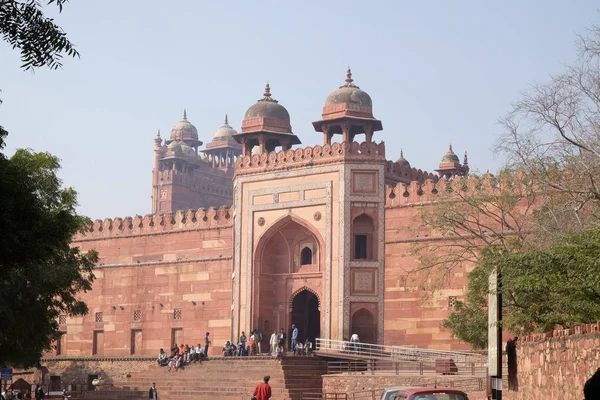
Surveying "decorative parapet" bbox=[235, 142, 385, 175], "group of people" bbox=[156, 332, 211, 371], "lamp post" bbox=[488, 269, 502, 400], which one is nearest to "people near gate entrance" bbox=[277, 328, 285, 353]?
"group of people" bbox=[156, 332, 211, 371]

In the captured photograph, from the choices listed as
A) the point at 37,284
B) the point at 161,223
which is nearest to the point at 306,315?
the point at 161,223

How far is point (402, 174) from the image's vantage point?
30.0 m

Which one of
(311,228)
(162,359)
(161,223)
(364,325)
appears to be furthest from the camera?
(161,223)

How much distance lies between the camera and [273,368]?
2664 cm

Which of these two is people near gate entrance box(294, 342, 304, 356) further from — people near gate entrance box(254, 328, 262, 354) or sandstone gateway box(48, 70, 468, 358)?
people near gate entrance box(254, 328, 262, 354)

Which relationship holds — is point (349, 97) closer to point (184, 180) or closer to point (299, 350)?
point (299, 350)

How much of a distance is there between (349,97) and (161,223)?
7.55 m

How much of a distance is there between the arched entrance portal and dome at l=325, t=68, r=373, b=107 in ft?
17.2

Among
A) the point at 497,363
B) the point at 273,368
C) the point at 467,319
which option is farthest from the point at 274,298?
the point at 497,363

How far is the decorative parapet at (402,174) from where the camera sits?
29500 millimetres

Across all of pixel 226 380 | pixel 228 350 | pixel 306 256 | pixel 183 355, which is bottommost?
pixel 226 380

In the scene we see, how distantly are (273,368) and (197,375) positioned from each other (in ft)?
8.07

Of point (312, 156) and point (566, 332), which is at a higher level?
point (312, 156)

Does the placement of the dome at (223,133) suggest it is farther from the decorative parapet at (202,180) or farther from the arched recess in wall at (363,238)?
the arched recess in wall at (363,238)
